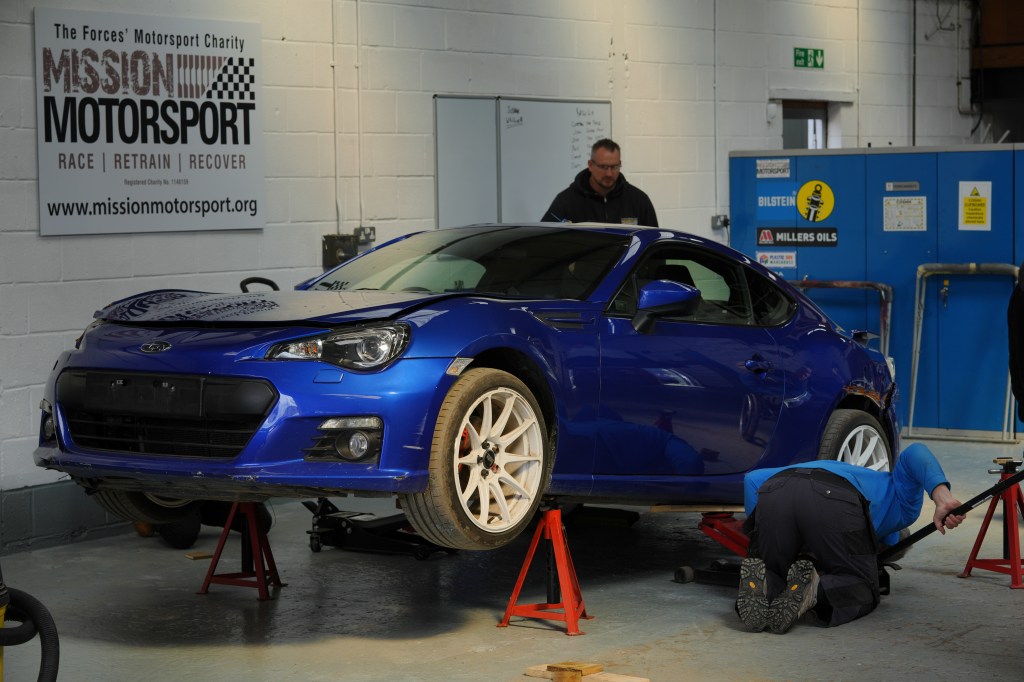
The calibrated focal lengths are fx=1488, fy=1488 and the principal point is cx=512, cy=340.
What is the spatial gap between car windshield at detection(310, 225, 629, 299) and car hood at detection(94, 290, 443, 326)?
1.28ft

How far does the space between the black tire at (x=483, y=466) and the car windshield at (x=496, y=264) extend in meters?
0.61

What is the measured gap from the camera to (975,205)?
34.2 ft

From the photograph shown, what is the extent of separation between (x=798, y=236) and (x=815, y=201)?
30 centimetres

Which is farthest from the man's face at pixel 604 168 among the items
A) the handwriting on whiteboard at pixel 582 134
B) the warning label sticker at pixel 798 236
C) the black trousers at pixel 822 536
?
the black trousers at pixel 822 536

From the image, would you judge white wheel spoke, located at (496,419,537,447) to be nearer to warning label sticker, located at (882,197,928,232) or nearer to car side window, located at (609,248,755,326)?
car side window, located at (609,248,755,326)

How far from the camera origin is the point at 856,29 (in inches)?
547

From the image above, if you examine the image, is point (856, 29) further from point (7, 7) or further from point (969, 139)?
point (7, 7)

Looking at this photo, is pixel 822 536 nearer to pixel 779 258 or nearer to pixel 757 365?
pixel 757 365

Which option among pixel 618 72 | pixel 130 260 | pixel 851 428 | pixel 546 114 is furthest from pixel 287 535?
pixel 618 72

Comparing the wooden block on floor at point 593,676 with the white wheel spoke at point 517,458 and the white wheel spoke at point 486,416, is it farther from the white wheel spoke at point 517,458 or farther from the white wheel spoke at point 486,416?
the white wheel spoke at point 486,416

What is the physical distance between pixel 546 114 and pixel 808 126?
12.9ft

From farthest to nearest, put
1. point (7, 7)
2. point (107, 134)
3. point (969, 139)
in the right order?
point (969, 139) → point (107, 134) → point (7, 7)

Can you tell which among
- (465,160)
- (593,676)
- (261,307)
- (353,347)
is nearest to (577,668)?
(593,676)

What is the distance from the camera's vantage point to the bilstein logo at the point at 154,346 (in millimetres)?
5250
